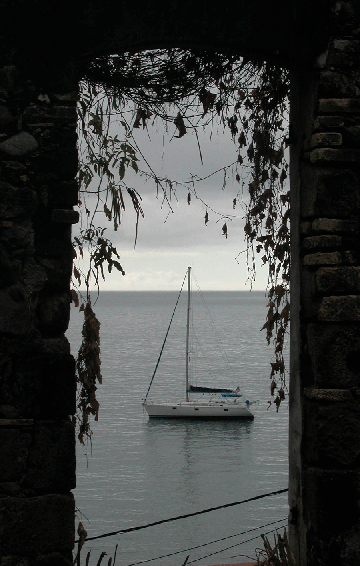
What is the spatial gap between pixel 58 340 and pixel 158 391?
51623 mm

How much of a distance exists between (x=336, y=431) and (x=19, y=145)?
6.98 ft

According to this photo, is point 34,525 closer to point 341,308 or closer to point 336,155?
point 341,308

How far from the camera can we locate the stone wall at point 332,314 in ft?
12.6

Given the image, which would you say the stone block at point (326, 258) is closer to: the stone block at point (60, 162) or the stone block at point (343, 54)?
the stone block at point (343, 54)

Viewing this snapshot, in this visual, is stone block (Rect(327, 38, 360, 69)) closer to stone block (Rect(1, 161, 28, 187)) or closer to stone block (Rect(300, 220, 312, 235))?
stone block (Rect(300, 220, 312, 235))

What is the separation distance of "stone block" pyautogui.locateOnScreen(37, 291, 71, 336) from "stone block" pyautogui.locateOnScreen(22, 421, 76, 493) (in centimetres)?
46

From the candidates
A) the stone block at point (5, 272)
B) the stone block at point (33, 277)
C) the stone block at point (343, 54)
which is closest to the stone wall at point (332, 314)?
the stone block at point (343, 54)

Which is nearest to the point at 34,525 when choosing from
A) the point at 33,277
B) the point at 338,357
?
the point at 33,277

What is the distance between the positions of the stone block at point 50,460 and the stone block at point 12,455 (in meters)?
0.03

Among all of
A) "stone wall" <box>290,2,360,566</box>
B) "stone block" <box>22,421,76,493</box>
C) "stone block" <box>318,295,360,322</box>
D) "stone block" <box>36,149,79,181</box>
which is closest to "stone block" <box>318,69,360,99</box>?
"stone wall" <box>290,2,360,566</box>

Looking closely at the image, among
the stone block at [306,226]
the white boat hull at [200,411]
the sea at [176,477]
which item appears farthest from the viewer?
the white boat hull at [200,411]

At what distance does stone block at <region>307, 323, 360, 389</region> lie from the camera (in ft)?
12.6

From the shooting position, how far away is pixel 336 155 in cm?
388

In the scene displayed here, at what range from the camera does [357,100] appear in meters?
3.88
